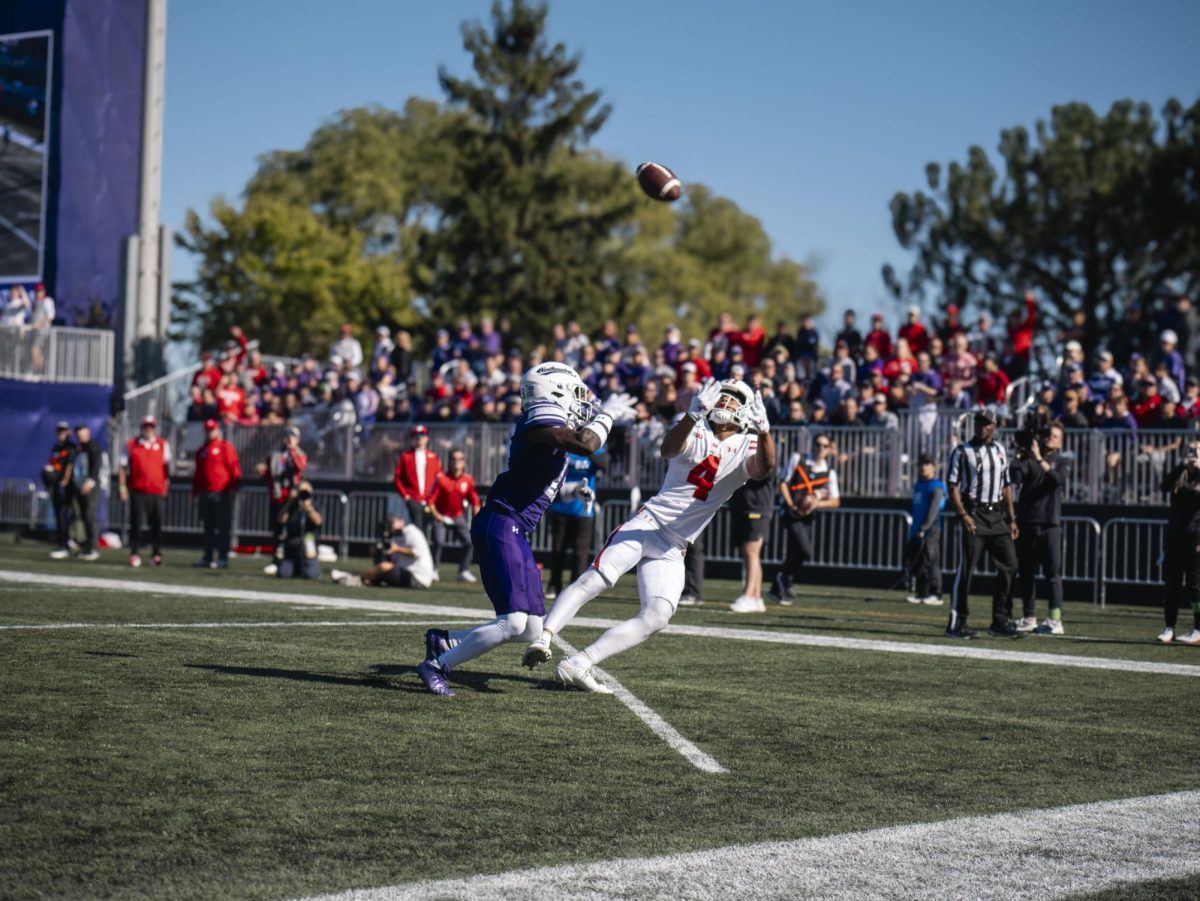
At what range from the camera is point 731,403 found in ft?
30.6

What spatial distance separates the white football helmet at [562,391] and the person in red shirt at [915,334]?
53.6 feet

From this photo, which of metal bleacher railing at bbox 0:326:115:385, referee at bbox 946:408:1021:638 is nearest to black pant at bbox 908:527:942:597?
referee at bbox 946:408:1021:638

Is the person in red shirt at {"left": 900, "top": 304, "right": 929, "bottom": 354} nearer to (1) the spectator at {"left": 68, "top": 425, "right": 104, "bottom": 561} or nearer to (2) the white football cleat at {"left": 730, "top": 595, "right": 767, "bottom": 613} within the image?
(2) the white football cleat at {"left": 730, "top": 595, "right": 767, "bottom": 613}

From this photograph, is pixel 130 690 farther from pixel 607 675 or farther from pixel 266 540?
pixel 266 540

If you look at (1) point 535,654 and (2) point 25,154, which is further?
(2) point 25,154

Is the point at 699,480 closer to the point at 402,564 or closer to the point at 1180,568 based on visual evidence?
the point at 1180,568

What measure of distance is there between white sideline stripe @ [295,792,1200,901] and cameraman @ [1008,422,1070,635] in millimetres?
8813

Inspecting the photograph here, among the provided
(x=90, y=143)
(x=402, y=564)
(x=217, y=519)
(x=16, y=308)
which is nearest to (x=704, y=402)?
(x=402, y=564)

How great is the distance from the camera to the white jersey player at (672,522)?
9094 mm

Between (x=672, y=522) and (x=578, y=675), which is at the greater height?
(x=672, y=522)

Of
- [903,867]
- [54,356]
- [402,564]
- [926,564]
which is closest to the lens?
[903,867]

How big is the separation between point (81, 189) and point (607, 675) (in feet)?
92.0

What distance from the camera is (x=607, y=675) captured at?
9.92 m

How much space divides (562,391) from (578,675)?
64.9 inches
